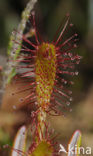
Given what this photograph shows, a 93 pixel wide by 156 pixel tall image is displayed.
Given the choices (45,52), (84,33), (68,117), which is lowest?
(68,117)

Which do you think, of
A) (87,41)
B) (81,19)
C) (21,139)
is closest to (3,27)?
(81,19)

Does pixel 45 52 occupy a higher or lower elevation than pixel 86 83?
higher

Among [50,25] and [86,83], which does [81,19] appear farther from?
[86,83]

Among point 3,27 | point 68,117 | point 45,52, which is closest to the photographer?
point 45,52

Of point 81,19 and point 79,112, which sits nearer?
point 79,112

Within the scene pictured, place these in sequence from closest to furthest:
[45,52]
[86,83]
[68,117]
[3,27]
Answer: [45,52], [68,117], [3,27], [86,83]

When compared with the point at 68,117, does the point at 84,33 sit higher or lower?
higher

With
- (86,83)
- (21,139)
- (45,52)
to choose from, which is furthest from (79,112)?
(45,52)

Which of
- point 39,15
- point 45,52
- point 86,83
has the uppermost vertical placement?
point 39,15

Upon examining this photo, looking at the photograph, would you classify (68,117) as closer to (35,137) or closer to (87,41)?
(87,41)
